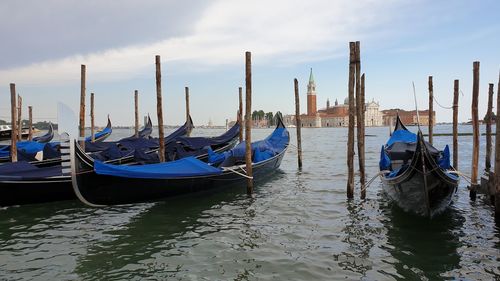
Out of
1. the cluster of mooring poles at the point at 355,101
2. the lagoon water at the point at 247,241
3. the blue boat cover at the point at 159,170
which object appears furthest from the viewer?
the cluster of mooring poles at the point at 355,101

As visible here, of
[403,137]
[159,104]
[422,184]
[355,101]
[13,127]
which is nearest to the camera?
[422,184]

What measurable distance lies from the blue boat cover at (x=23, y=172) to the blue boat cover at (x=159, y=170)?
5.60ft

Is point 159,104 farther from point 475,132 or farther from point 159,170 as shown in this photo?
point 475,132

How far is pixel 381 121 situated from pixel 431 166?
113 metres

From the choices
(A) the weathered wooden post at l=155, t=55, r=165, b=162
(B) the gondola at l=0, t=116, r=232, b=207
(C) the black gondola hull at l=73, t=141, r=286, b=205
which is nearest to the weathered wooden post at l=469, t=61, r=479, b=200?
(C) the black gondola hull at l=73, t=141, r=286, b=205

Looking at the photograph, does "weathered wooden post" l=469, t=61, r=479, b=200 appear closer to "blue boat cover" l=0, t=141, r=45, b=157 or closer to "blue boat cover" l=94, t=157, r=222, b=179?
"blue boat cover" l=94, t=157, r=222, b=179

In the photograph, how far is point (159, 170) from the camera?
7.06 m

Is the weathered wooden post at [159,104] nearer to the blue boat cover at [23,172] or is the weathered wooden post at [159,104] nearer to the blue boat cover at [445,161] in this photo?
the blue boat cover at [23,172]

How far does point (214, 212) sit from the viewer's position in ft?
23.3

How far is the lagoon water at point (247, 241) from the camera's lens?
439 cm

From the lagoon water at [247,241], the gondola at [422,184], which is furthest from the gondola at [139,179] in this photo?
the gondola at [422,184]

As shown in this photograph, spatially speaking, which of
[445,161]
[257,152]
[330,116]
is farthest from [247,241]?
[330,116]

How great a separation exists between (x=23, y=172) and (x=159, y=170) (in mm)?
2331

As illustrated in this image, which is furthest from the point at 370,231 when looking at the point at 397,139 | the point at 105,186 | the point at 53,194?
the point at 53,194
